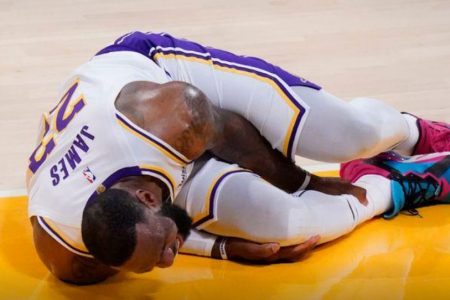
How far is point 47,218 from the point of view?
5.31ft

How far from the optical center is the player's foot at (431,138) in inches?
82.9

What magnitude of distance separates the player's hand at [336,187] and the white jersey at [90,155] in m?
0.37

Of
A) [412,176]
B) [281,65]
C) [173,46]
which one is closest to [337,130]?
[412,176]

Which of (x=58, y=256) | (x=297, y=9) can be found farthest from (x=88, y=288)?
(x=297, y=9)

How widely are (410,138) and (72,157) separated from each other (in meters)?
0.88

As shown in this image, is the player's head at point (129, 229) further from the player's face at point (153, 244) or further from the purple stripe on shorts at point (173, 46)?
the purple stripe on shorts at point (173, 46)

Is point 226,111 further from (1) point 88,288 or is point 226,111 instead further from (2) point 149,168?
(1) point 88,288

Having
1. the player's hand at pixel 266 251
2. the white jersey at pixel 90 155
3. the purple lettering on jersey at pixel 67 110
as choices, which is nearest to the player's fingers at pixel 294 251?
the player's hand at pixel 266 251

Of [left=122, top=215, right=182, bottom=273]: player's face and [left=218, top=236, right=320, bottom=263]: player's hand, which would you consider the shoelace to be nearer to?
[left=218, top=236, right=320, bottom=263]: player's hand

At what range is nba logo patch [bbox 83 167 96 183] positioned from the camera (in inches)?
62.6

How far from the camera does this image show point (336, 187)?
1.96m

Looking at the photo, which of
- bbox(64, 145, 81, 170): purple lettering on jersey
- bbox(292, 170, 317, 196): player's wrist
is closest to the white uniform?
bbox(64, 145, 81, 170): purple lettering on jersey

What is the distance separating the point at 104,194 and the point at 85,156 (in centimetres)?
14

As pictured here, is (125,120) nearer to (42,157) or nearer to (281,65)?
(42,157)
